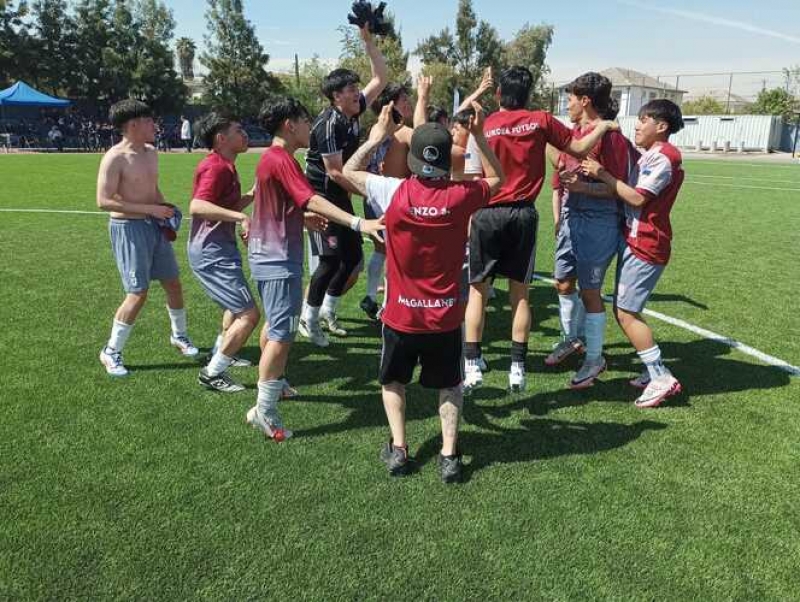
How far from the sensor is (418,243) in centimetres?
335

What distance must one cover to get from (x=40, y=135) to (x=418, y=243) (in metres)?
47.1

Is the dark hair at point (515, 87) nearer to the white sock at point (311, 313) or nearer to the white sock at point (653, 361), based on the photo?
the white sock at point (653, 361)

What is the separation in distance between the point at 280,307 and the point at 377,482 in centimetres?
131

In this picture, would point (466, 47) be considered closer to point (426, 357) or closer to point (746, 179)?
point (746, 179)

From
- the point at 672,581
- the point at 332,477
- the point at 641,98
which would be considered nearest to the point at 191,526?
the point at 332,477

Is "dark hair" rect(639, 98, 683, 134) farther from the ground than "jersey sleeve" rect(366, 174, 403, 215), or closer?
farther from the ground

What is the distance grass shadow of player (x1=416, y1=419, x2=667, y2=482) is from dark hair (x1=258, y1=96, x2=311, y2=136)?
2.36m

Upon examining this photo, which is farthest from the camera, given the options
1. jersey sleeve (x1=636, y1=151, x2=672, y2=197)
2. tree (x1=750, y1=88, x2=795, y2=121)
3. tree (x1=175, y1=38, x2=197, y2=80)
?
tree (x1=175, y1=38, x2=197, y2=80)

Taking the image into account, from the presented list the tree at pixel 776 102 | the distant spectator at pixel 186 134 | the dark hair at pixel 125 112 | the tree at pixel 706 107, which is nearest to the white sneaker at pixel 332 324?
the dark hair at pixel 125 112

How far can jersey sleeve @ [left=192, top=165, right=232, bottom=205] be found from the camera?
4.62 meters

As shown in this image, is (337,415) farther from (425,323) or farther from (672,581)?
(672,581)

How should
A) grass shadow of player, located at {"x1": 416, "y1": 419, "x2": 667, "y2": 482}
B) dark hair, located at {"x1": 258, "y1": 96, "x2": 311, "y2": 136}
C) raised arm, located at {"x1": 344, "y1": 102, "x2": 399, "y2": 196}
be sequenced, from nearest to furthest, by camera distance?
1. raised arm, located at {"x1": 344, "y1": 102, "x2": 399, "y2": 196}
2. dark hair, located at {"x1": 258, "y1": 96, "x2": 311, "y2": 136}
3. grass shadow of player, located at {"x1": 416, "y1": 419, "x2": 667, "y2": 482}

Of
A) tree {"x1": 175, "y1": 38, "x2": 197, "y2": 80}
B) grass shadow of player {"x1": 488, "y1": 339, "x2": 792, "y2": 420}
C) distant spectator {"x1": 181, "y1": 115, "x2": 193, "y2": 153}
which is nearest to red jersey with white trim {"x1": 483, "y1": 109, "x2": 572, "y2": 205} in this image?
grass shadow of player {"x1": 488, "y1": 339, "x2": 792, "y2": 420}

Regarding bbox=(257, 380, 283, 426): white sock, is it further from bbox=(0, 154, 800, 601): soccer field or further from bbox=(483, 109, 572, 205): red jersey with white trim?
bbox=(483, 109, 572, 205): red jersey with white trim
